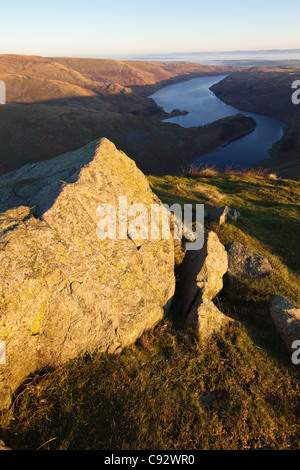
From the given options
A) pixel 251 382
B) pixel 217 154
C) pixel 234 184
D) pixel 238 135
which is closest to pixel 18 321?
pixel 251 382

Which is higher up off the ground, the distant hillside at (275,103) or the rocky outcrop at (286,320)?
the distant hillside at (275,103)

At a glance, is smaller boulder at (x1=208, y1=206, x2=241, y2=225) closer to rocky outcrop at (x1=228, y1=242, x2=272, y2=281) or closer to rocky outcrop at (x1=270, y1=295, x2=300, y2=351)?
rocky outcrop at (x1=228, y1=242, x2=272, y2=281)

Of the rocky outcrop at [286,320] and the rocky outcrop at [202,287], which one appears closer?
the rocky outcrop at [202,287]

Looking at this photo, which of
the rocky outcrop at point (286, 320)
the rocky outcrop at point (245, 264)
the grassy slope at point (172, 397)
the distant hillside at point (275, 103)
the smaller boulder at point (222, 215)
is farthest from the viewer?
the distant hillside at point (275, 103)

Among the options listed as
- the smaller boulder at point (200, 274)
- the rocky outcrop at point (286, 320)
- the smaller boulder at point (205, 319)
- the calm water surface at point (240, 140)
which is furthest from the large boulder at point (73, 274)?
the calm water surface at point (240, 140)

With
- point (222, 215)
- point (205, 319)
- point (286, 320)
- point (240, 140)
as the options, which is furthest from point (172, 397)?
point (240, 140)

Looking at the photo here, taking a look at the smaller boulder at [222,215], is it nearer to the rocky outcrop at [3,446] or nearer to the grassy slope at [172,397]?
the grassy slope at [172,397]

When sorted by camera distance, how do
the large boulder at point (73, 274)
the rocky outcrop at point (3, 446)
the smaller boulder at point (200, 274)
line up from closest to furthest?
1. the rocky outcrop at point (3, 446)
2. the large boulder at point (73, 274)
3. the smaller boulder at point (200, 274)
